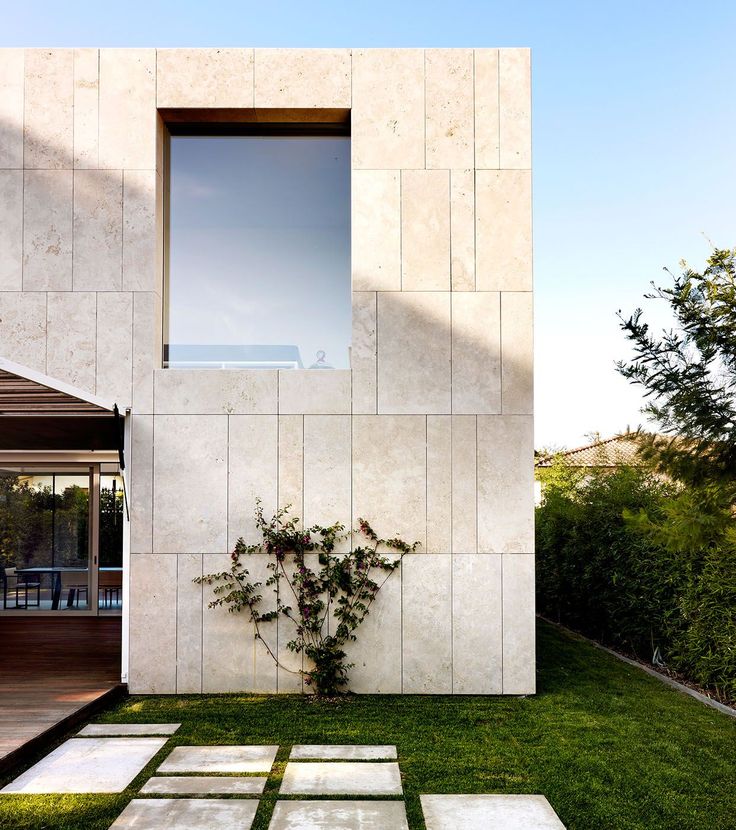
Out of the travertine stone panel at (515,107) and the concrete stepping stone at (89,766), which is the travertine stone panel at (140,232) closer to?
the travertine stone panel at (515,107)

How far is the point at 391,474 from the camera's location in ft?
24.0

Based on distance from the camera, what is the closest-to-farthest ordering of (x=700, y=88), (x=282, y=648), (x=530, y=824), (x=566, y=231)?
(x=530, y=824) → (x=282, y=648) → (x=700, y=88) → (x=566, y=231)

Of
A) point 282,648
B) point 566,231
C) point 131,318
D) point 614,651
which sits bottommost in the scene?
point 614,651

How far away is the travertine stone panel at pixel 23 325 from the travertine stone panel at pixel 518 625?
5180mm

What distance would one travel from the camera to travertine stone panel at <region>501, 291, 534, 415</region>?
734 centimetres

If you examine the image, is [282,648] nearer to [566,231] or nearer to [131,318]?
[131,318]

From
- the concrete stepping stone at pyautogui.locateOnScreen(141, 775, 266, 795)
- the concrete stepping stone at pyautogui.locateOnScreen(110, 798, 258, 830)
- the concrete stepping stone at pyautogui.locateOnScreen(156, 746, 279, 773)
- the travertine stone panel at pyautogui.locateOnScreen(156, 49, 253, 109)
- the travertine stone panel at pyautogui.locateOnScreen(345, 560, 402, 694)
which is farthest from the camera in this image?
the travertine stone panel at pyautogui.locateOnScreen(156, 49, 253, 109)

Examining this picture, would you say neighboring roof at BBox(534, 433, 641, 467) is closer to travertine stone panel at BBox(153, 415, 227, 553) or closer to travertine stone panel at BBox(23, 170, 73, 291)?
travertine stone panel at BBox(153, 415, 227, 553)

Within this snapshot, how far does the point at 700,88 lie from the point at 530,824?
14.2 m

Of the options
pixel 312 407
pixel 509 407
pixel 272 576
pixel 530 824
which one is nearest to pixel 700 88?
pixel 509 407

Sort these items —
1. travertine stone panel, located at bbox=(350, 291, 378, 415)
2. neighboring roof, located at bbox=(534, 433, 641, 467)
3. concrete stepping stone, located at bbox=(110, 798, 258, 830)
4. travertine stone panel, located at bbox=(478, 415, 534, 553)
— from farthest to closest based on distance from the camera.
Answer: travertine stone panel, located at bbox=(350, 291, 378, 415) → travertine stone panel, located at bbox=(478, 415, 534, 553) → neighboring roof, located at bbox=(534, 433, 641, 467) → concrete stepping stone, located at bbox=(110, 798, 258, 830)

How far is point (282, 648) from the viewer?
23.6 ft

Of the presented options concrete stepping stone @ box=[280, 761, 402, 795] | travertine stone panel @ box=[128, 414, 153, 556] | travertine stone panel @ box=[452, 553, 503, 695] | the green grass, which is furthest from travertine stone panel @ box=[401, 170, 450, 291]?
concrete stepping stone @ box=[280, 761, 402, 795]

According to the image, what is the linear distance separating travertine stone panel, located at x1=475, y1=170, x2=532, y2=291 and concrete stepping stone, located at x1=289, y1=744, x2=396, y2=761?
4409mm
